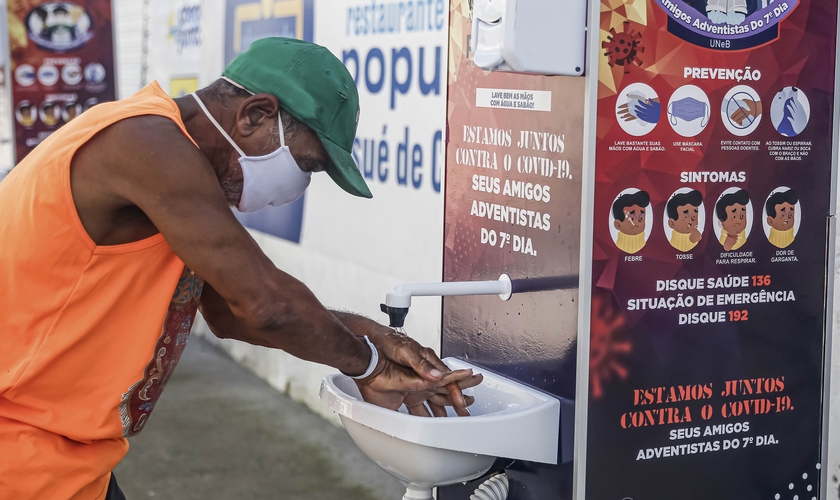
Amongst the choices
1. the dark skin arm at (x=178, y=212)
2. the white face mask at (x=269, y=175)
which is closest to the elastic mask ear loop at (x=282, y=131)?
the white face mask at (x=269, y=175)

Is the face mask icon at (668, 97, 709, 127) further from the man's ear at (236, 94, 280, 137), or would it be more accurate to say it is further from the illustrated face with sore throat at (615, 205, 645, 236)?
the man's ear at (236, 94, 280, 137)

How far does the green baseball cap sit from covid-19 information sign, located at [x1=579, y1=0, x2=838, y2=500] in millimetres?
526

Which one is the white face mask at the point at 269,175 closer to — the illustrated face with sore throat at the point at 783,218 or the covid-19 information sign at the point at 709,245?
the covid-19 information sign at the point at 709,245

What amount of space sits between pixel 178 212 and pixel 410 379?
27.4 inches

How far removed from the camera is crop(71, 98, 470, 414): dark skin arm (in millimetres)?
1690

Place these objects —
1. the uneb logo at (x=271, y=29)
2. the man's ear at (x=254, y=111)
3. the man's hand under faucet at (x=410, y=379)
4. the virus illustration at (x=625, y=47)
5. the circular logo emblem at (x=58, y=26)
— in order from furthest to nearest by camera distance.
Result: 1. the circular logo emblem at (x=58, y=26)
2. the uneb logo at (x=271, y=29)
3. the man's hand under faucet at (x=410, y=379)
4. the virus illustration at (x=625, y=47)
5. the man's ear at (x=254, y=111)

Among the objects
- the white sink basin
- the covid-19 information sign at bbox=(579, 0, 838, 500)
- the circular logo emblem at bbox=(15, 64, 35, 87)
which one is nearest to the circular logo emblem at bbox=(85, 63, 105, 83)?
the circular logo emblem at bbox=(15, 64, 35, 87)

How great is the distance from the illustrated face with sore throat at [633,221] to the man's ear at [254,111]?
766mm

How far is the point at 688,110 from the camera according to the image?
206cm

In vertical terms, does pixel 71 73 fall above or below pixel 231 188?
above

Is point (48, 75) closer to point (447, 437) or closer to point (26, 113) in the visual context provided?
point (26, 113)

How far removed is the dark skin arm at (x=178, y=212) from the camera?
169 cm

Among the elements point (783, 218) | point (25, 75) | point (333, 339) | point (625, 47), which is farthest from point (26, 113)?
point (783, 218)

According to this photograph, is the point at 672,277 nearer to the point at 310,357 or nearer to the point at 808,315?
the point at 808,315
